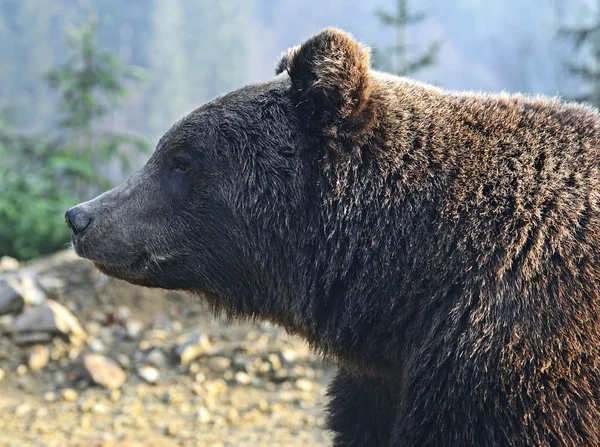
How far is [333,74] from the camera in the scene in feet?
8.75

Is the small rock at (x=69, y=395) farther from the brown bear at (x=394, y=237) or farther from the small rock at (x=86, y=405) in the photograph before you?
the brown bear at (x=394, y=237)

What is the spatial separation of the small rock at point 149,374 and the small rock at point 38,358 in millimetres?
812

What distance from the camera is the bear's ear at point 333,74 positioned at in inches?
105

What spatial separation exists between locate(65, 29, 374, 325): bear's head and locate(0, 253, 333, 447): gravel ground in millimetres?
1749

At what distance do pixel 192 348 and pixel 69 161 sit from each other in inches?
249

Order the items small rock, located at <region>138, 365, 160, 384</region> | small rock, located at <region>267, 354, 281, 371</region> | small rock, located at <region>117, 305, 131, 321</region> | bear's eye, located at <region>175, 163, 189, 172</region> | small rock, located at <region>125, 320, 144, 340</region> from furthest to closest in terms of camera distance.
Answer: small rock, located at <region>117, 305, 131, 321</region>, small rock, located at <region>125, 320, 144, 340</region>, small rock, located at <region>267, 354, 281, 371</region>, small rock, located at <region>138, 365, 160, 384</region>, bear's eye, located at <region>175, 163, 189, 172</region>

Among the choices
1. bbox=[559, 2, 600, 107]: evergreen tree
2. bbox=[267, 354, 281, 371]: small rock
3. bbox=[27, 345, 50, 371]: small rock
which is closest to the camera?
bbox=[27, 345, 50, 371]: small rock

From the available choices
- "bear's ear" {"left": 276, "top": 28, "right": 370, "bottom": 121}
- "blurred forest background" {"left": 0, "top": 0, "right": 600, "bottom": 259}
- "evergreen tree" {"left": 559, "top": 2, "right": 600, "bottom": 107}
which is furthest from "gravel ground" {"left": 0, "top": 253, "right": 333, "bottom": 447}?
"blurred forest background" {"left": 0, "top": 0, "right": 600, "bottom": 259}

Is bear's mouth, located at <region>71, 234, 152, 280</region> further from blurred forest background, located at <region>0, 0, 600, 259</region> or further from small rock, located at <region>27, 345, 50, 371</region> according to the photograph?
blurred forest background, located at <region>0, 0, 600, 259</region>

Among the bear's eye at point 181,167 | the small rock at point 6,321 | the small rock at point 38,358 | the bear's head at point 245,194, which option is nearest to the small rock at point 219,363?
the small rock at point 38,358

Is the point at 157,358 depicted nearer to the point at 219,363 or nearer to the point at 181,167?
the point at 219,363

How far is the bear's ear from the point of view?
8.71ft

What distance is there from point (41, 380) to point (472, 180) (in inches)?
158

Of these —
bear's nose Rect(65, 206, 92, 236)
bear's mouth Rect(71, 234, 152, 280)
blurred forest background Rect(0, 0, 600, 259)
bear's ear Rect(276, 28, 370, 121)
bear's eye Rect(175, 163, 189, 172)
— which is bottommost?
blurred forest background Rect(0, 0, 600, 259)
